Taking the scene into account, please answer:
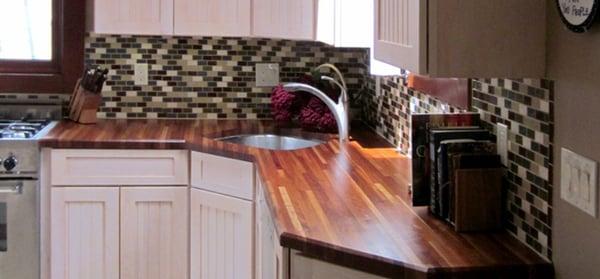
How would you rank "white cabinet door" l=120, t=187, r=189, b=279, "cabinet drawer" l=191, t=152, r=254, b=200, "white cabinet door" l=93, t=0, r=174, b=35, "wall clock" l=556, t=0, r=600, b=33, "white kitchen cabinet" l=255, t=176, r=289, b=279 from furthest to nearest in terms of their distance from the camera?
"white cabinet door" l=93, t=0, r=174, b=35
"white cabinet door" l=120, t=187, r=189, b=279
"cabinet drawer" l=191, t=152, r=254, b=200
"white kitchen cabinet" l=255, t=176, r=289, b=279
"wall clock" l=556, t=0, r=600, b=33

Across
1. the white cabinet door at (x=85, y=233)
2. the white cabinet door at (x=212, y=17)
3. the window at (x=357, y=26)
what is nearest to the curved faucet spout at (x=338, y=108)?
the window at (x=357, y=26)

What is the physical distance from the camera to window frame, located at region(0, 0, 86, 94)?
3891 mm

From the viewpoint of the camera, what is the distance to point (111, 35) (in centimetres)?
392

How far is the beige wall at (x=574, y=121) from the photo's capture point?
60.6 inches

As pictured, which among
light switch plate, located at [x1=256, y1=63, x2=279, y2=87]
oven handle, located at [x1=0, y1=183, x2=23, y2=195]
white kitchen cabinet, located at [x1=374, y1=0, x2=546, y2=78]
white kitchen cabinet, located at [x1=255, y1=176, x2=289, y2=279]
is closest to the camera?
white kitchen cabinet, located at [x1=374, y1=0, x2=546, y2=78]

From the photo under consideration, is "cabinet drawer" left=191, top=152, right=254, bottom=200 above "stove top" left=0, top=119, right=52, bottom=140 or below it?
below

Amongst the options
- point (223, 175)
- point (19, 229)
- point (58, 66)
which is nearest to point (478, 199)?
point (223, 175)

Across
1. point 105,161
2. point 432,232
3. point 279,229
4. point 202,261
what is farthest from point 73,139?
point 432,232

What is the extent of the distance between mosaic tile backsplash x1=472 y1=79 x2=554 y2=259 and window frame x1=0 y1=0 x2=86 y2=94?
7.81 feet

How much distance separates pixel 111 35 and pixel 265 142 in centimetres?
90

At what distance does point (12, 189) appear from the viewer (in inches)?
131

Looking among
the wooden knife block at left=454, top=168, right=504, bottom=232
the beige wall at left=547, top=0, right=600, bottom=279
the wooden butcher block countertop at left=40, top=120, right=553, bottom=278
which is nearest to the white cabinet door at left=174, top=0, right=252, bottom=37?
the wooden butcher block countertop at left=40, top=120, right=553, bottom=278

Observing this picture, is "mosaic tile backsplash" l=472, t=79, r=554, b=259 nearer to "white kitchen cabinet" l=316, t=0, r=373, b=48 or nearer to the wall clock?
the wall clock

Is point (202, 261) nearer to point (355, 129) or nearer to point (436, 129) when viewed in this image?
point (355, 129)
